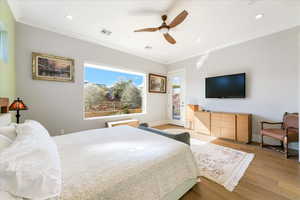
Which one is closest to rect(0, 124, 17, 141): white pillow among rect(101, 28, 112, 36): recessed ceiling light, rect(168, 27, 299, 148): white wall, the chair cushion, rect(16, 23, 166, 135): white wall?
rect(16, 23, 166, 135): white wall

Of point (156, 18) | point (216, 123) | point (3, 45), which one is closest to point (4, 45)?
point (3, 45)

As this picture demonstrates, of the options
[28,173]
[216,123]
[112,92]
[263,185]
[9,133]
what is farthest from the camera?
[112,92]

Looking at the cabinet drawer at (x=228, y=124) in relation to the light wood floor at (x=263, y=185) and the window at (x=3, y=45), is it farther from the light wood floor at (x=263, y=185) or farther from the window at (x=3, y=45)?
the window at (x=3, y=45)

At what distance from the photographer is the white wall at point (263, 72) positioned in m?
2.75

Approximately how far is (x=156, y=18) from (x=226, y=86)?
2.75m

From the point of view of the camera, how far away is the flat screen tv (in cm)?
335

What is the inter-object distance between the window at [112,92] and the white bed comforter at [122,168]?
2101 millimetres

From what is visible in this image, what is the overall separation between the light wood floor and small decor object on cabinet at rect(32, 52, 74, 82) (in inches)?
136

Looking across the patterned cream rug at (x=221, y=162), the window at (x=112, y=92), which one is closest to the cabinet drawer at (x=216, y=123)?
the patterned cream rug at (x=221, y=162)

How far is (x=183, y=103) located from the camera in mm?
4914

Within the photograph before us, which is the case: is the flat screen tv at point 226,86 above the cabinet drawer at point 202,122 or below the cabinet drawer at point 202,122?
above

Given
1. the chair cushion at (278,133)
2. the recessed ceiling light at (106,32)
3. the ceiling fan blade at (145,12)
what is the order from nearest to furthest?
the ceiling fan blade at (145,12), the chair cushion at (278,133), the recessed ceiling light at (106,32)

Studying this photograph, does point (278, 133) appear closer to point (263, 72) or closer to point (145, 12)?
point (263, 72)

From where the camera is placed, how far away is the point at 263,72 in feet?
10.2
